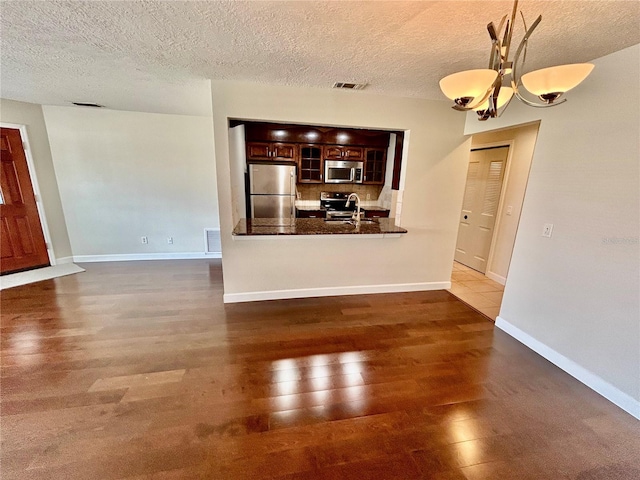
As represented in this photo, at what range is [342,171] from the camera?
5047 millimetres

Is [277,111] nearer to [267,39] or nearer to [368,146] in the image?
[267,39]

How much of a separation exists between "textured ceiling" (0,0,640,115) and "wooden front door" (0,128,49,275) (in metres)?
1.48

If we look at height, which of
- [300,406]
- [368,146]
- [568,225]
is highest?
[368,146]

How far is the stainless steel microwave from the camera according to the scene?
5.00 metres

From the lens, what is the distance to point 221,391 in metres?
1.88

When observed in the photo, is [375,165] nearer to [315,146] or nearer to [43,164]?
[315,146]

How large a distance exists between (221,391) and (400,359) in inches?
56.2

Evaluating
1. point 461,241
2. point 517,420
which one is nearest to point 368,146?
point 461,241

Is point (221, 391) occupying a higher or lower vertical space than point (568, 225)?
lower

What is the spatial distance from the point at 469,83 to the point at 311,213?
12.5 feet

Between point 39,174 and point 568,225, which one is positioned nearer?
point 568,225

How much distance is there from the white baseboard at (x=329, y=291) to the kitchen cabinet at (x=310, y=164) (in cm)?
243

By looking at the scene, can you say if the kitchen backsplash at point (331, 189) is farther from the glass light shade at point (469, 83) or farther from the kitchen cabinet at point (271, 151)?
the glass light shade at point (469, 83)

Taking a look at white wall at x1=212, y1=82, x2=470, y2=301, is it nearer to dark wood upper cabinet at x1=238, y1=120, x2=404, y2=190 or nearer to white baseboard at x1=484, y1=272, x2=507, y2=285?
white baseboard at x1=484, y1=272, x2=507, y2=285
